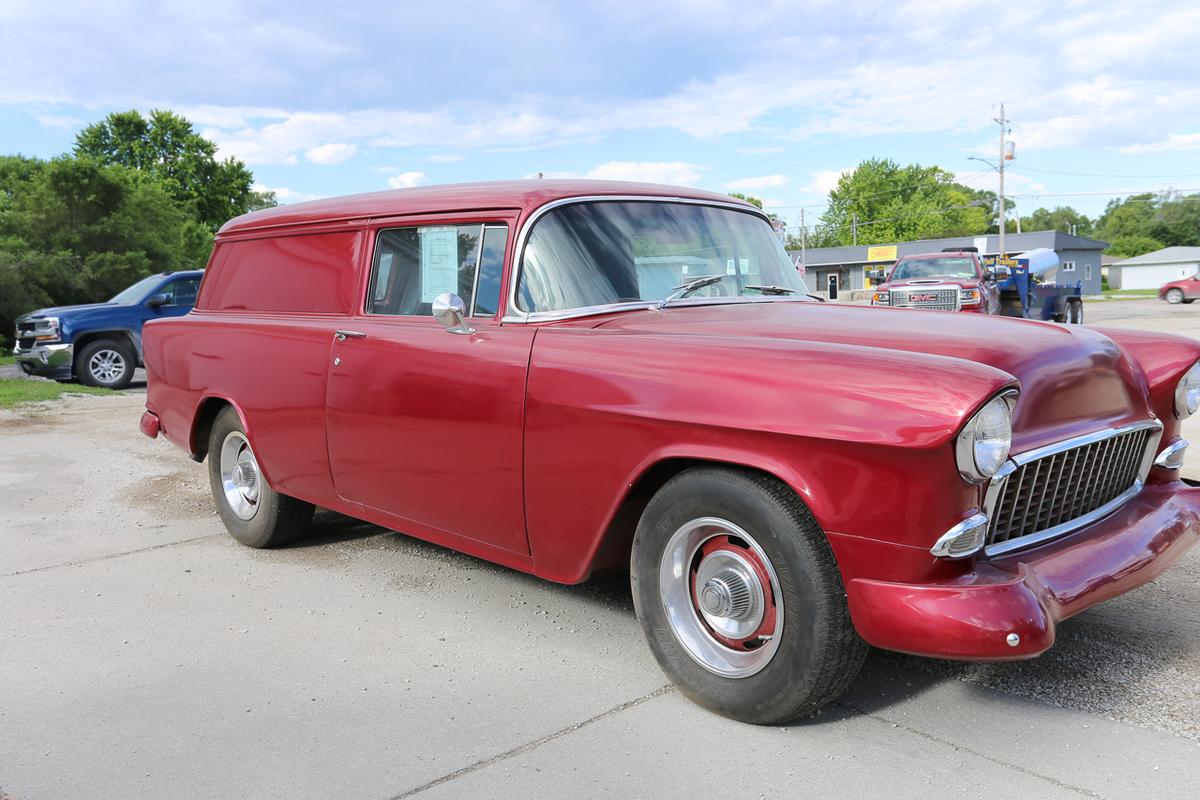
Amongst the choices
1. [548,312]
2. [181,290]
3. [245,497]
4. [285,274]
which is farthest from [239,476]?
[181,290]

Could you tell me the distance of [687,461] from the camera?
3.04 metres

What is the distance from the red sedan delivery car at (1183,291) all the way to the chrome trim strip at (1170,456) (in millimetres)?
40759

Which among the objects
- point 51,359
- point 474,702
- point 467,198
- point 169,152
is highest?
point 169,152

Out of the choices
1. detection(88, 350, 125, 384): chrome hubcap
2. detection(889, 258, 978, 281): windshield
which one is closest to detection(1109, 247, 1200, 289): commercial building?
detection(889, 258, 978, 281): windshield

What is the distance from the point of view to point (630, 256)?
3.78 metres

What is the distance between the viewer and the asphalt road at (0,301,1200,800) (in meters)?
2.66

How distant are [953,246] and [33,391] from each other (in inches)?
2043

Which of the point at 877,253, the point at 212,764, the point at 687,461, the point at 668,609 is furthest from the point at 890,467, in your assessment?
the point at 877,253

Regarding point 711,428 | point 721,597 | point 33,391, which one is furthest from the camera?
point 33,391

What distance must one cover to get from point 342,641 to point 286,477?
1.21m

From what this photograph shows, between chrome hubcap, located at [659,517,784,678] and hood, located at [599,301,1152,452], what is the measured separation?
67cm

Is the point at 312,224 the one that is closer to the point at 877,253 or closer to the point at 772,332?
the point at 772,332

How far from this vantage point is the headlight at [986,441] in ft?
8.24

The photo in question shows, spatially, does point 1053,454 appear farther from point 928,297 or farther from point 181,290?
point 928,297
